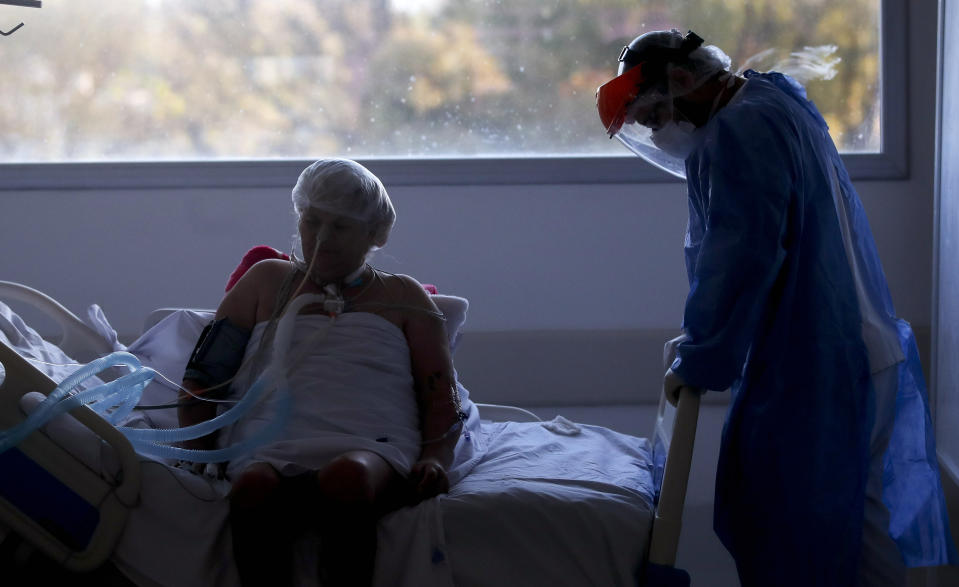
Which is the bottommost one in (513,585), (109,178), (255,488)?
(513,585)

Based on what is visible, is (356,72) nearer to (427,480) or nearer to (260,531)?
(427,480)

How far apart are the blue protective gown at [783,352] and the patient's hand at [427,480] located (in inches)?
17.1

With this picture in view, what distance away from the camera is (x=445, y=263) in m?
2.94

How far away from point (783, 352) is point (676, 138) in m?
0.43

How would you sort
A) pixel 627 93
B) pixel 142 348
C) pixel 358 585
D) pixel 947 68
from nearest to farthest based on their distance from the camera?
pixel 358 585
pixel 627 93
pixel 142 348
pixel 947 68

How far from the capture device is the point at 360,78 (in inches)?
117

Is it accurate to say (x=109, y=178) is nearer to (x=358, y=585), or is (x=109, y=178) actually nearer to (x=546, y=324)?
(x=546, y=324)

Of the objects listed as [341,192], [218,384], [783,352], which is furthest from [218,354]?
[783,352]

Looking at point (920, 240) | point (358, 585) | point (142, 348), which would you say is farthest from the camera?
point (920, 240)

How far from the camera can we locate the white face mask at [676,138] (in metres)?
1.65

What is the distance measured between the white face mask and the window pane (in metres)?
1.31

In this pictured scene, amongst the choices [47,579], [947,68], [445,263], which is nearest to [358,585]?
[47,579]

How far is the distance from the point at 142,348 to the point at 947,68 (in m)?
1.99

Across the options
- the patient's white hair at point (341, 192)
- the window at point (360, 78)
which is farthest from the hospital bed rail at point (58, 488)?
the window at point (360, 78)
